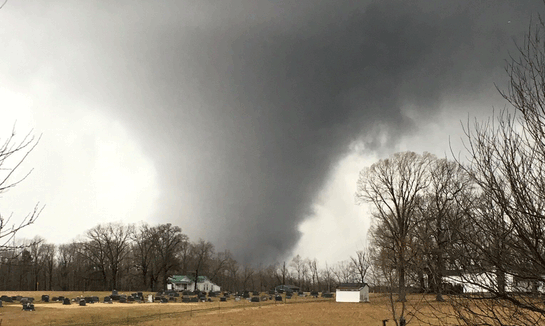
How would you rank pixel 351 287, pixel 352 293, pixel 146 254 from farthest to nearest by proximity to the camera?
pixel 146 254
pixel 351 287
pixel 352 293

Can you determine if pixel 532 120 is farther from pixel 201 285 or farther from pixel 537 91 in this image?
pixel 201 285

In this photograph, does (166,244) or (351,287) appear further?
(166,244)

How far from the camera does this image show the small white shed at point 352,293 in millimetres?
64825

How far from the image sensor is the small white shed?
213 ft

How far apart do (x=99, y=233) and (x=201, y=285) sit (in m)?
30.7

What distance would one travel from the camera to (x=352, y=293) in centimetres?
6519

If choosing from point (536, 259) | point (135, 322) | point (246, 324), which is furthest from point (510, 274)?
point (135, 322)

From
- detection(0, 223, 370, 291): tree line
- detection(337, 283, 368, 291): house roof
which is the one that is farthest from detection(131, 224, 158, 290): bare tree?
detection(337, 283, 368, 291): house roof

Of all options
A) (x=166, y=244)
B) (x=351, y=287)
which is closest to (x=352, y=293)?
(x=351, y=287)

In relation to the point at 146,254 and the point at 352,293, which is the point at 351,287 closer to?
the point at 352,293

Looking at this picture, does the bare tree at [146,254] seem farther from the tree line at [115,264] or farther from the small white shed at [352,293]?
the small white shed at [352,293]

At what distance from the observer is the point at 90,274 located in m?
96.2

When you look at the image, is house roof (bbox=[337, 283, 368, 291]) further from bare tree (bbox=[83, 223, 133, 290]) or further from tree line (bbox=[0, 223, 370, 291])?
bare tree (bbox=[83, 223, 133, 290])

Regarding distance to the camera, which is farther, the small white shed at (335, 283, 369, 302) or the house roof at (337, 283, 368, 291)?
the house roof at (337, 283, 368, 291)
